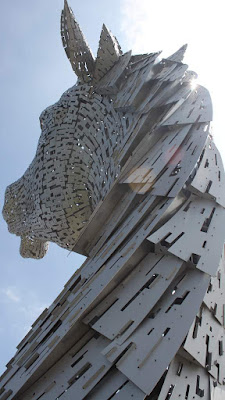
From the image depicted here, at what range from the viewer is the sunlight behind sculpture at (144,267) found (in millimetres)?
4141

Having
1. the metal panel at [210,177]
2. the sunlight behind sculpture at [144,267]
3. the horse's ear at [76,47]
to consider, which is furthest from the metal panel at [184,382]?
the horse's ear at [76,47]

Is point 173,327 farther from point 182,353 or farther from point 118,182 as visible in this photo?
point 118,182

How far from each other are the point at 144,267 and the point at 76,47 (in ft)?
14.9

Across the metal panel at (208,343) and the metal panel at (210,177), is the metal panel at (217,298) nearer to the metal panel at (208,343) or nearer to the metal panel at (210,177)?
the metal panel at (208,343)

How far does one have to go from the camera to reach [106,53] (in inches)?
306

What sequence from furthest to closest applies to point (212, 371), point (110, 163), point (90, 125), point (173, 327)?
point (90, 125) → point (110, 163) → point (212, 371) → point (173, 327)

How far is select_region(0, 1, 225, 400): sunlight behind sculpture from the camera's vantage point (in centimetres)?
414

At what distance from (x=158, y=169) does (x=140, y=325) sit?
184 cm

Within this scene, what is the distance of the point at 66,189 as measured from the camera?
26.6ft

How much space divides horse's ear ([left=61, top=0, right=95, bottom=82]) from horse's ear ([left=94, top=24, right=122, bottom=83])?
14.3 inches

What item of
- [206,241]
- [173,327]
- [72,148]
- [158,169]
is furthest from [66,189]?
[173,327]

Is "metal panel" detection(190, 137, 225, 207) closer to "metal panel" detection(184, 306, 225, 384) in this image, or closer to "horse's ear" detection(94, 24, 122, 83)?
"metal panel" detection(184, 306, 225, 384)

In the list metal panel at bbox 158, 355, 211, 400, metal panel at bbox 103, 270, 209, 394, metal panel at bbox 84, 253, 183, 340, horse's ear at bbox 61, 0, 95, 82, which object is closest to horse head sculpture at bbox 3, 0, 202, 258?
horse's ear at bbox 61, 0, 95, 82

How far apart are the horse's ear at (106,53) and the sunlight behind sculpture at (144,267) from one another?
0.11 feet
